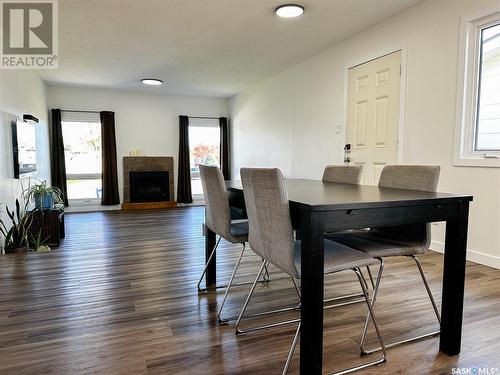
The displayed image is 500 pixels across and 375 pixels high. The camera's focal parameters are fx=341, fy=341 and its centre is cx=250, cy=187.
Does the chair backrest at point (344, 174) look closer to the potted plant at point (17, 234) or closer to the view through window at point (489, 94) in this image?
the view through window at point (489, 94)

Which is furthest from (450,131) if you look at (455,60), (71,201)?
(71,201)

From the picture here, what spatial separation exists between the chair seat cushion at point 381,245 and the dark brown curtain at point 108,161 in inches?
242

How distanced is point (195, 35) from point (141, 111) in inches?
150

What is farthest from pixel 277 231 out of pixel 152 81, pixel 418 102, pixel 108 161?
pixel 108 161

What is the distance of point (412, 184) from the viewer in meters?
1.98

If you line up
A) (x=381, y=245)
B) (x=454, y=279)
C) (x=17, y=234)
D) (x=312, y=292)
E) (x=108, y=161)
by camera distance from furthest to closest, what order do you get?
1. (x=108, y=161)
2. (x=17, y=234)
3. (x=381, y=245)
4. (x=454, y=279)
5. (x=312, y=292)

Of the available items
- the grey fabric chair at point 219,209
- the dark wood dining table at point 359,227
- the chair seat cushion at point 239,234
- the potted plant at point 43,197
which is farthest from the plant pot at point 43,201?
the dark wood dining table at point 359,227

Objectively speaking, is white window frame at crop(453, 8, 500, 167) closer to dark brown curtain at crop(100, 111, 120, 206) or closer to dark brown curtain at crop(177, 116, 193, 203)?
dark brown curtain at crop(177, 116, 193, 203)

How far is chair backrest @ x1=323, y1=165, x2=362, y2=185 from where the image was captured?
2.50 m

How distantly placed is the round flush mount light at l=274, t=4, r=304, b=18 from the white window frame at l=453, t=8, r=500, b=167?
4.83 feet

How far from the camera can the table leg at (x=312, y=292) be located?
1317 mm

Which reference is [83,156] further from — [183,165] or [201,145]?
[201,145]

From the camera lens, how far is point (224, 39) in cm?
429

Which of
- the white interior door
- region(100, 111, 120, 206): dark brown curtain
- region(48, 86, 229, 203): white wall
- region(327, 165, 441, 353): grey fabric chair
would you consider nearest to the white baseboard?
the white interior door
